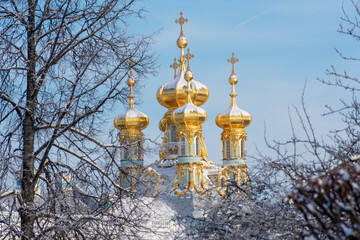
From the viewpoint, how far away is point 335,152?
316 inches

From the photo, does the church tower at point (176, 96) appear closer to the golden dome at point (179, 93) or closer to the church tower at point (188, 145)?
the golden dome at point (179, 93)

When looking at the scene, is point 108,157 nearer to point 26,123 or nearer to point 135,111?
point 26,123

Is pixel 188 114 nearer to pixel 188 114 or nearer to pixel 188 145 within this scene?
pixel 188 114

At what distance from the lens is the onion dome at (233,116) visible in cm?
3328

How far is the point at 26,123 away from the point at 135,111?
24.2m

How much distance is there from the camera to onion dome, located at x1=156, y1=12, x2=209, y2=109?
33.5 m

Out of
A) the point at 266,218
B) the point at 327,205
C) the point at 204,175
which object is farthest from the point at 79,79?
the point at 204,175

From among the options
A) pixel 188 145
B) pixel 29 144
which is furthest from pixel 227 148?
pixel 29 144

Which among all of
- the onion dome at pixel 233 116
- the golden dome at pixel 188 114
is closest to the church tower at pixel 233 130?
the onion dome at pixel 233 116

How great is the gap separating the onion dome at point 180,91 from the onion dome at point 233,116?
130 cm

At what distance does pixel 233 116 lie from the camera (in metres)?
33.4

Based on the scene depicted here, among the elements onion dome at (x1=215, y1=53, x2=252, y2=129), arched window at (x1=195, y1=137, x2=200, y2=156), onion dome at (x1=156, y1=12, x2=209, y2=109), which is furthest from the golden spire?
arched window at (x1=195, y1=137, x2=200, y2=156)

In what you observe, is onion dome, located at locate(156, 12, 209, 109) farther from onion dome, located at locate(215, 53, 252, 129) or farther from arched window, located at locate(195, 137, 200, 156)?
arched window, located at locate(195, 137, 200, 156)

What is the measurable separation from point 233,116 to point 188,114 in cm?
300
